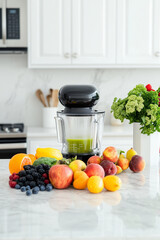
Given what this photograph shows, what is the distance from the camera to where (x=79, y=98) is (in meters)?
→ 1.59

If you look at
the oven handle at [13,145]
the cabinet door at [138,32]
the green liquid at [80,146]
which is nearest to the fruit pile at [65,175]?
the green liquid at [80,146]

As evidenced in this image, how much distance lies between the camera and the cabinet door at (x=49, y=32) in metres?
3.37

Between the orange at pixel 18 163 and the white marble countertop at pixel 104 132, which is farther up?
the orange at pixel 18 163

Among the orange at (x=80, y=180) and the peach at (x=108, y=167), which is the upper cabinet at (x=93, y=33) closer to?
the peach at (x=108, y=167)

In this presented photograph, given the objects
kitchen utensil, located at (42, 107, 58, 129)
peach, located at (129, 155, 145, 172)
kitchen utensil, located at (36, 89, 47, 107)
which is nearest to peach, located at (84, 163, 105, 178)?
peach, located at (129, 155, 145, 172)

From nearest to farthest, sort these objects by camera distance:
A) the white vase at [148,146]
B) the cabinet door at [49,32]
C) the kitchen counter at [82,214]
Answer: the kitchen counter at [82,214], the white vase at [148,146], the cabinet door at [49,32]

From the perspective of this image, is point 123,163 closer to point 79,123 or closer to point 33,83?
point 79,123

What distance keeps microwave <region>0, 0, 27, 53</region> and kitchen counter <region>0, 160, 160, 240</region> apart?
232cm

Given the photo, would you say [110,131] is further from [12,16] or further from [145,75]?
[12,16]

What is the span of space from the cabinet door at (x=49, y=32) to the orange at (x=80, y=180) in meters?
2.24

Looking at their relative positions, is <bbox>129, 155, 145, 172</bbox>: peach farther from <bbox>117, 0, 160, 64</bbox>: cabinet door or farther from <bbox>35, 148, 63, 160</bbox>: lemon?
<bbox>117, 0, 160, 64</bbox>: cabinet door

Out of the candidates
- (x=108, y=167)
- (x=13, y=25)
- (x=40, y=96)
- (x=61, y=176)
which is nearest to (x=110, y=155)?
(x=108, y=167)

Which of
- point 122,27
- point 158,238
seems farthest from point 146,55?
point 158,238

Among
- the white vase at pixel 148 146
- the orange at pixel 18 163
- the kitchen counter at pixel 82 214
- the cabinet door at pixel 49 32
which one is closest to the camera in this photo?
the kitchen counter at pixel 82 214
